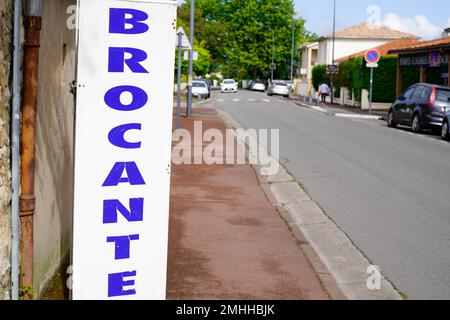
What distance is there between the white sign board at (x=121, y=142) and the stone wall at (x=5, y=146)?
0.41 metres

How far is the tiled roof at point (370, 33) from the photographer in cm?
7188

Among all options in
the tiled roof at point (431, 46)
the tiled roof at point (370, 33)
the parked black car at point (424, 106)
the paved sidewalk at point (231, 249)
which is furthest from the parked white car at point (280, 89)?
the paved sidewalk at point (231, 249)

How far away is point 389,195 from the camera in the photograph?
10.2 m

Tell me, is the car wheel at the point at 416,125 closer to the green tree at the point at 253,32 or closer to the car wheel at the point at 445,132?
the car wheel at the point at 445,132

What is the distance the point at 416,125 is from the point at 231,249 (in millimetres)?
17349

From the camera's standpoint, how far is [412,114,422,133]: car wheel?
22703mm

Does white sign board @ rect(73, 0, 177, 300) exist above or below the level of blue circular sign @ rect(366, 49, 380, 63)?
below

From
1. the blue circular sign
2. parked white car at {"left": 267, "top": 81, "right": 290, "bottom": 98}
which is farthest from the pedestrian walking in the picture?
the blue circular sign

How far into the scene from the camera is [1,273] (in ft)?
13.3

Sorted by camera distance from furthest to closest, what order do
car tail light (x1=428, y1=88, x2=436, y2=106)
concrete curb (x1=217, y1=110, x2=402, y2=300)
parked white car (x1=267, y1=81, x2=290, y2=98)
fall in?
parked white car (x1=267, y1=81, x2=290, y2=98), car tail light (x1=428, y1=88, x2=436, y2=106), concrete curb (x1=217, y1=110, x2=402, y2=300)

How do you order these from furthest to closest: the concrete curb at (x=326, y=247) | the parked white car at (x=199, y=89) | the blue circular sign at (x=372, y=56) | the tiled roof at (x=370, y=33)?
the tiled roof at (x=370, y=33) → the parked white car at (x=199, y=89) → the blue circular sign at (x=372, y=56) → the concrete curb at (x=326, y=247)

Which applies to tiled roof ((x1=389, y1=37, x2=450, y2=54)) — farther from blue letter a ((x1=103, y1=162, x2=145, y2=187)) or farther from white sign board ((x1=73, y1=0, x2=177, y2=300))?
blue letter a ((x1=103, y1=162, x2=145, y2=187))

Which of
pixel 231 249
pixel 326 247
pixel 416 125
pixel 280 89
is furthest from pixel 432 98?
pixel 280 89
